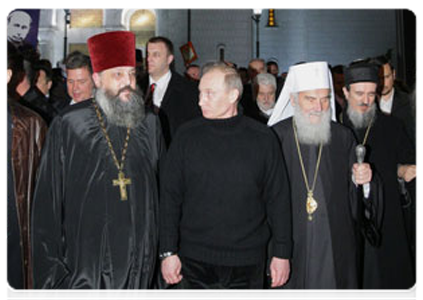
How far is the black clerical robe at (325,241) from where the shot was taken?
3.10m

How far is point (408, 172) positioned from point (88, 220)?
2.49 m

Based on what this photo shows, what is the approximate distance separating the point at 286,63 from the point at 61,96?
14.7m

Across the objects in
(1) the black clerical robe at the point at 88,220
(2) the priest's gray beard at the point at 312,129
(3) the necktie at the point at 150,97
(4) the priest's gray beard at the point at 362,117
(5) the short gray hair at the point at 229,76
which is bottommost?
(1) the black clerical robe at the point at 88,220

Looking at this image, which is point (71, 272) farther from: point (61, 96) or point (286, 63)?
point (286, 63)

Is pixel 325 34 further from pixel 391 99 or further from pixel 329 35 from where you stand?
pixel 391 99

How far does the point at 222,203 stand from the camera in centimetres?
256

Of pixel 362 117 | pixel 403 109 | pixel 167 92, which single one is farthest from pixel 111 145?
pixel 403 109

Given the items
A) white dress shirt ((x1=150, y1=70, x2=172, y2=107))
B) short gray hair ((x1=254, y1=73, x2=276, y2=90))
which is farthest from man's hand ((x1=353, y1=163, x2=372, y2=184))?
white dress shirt ((x1=150, y1=70, x2=172, y2=107))

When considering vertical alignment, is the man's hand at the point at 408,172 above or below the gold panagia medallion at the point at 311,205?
above

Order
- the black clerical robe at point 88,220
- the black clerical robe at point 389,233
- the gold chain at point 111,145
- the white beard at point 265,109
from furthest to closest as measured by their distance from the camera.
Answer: the white beard at point 265,109 → the black clerical robe at point 389,233 → the gold chain at point 111,145 → the black clerical robe at point 88,220

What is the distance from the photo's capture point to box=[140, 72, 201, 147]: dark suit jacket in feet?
15.9

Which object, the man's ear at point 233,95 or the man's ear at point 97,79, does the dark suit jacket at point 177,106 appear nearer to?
the man's ear at point 97,79

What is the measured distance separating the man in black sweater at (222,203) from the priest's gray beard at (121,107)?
36 centimetres

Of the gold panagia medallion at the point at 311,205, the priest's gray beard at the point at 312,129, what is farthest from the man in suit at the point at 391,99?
the gold panagia medallion at the point at 311,205
